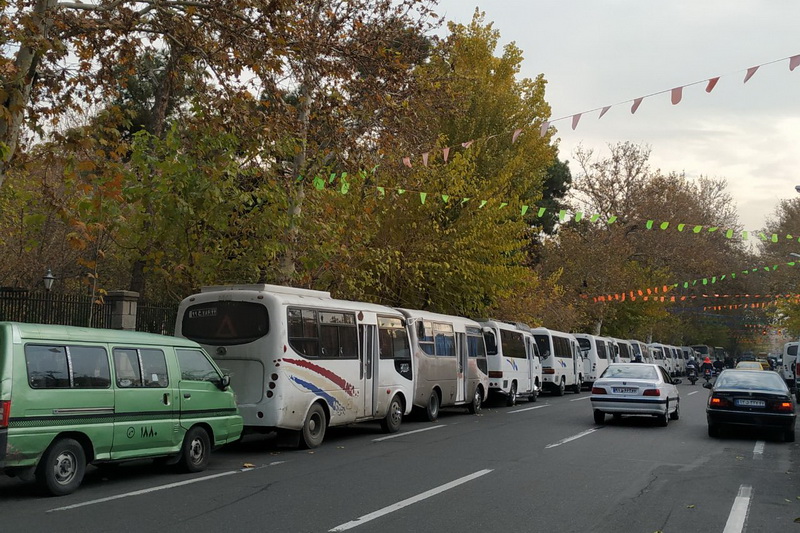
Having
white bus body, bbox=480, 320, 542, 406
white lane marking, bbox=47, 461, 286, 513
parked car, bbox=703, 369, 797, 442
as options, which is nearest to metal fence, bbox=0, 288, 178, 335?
white lane marking, bbox=47, 461, 286, 513

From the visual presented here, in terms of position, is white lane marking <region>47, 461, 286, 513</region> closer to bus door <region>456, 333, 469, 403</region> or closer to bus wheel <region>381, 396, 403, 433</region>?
bus wheel <region>381, 396, 403, 433</region>

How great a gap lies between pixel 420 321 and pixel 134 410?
10.8 metres

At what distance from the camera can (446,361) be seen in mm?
21656

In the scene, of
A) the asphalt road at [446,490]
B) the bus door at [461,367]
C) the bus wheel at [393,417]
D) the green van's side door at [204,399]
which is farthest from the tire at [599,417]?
the green van's side door at [204,399]

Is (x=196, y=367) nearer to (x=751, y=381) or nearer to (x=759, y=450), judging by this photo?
(x=759, y=450)

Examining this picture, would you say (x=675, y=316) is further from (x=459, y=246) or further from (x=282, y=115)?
(x=282, y=115)

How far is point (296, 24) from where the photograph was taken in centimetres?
1274

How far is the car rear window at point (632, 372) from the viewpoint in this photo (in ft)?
64.9

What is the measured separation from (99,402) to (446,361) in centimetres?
→ 1289

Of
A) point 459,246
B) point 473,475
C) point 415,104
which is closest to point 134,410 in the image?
point 473,475

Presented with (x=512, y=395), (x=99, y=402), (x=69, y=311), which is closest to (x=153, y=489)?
(x=99, y=402)

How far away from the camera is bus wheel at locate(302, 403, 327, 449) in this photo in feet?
47.3

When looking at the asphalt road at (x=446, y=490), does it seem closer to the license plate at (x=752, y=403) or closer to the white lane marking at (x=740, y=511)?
the white lane marking at (x=740, y=511)

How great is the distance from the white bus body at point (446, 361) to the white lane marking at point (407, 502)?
323 inches
